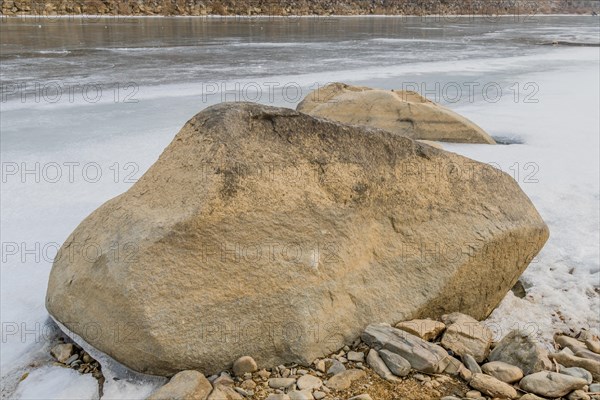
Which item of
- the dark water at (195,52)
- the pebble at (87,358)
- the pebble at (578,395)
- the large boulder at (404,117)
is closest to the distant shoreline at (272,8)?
the dark water at (195,52)

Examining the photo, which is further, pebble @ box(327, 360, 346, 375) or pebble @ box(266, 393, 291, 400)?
pebble @ box(327, 360, 346, 375)

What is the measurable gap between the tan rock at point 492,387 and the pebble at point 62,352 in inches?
71.9

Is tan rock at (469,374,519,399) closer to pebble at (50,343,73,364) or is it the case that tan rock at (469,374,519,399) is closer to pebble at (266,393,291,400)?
pebble at (266,393,291,400)

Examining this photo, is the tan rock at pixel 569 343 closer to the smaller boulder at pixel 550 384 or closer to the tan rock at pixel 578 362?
the tan rock at pixel 578 362

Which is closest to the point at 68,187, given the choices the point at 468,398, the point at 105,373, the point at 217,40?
the point at 105,373

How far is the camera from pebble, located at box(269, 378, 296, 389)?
2373mm

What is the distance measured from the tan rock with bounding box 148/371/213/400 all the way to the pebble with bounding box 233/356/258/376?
174 millimetres

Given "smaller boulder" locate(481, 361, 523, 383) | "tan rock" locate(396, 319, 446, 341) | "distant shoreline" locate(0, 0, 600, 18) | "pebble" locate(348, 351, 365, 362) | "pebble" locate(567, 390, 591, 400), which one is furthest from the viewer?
"distant shoreline" locate(0, 0, 600, 18)

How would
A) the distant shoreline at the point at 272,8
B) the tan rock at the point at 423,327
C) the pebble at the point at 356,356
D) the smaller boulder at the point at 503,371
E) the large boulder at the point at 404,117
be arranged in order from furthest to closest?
1. the distant shoreline at the point at 272,8
2. the large boulder at the point at 404,117
3. the tan rock at the point at 423,327
4. the pebble at the point at 356,356
5. the smaller boulder at the point at 503,371

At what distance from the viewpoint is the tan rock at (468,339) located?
2.60 metres

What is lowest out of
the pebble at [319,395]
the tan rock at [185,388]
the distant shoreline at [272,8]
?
the pebble at [319,395]

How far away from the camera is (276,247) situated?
2658mm

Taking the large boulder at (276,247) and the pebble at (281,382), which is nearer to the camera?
the pebble at (281,382)

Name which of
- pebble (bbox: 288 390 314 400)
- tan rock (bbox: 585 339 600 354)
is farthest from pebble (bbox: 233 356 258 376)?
tan rock (bbox: 585 339 600 354)
